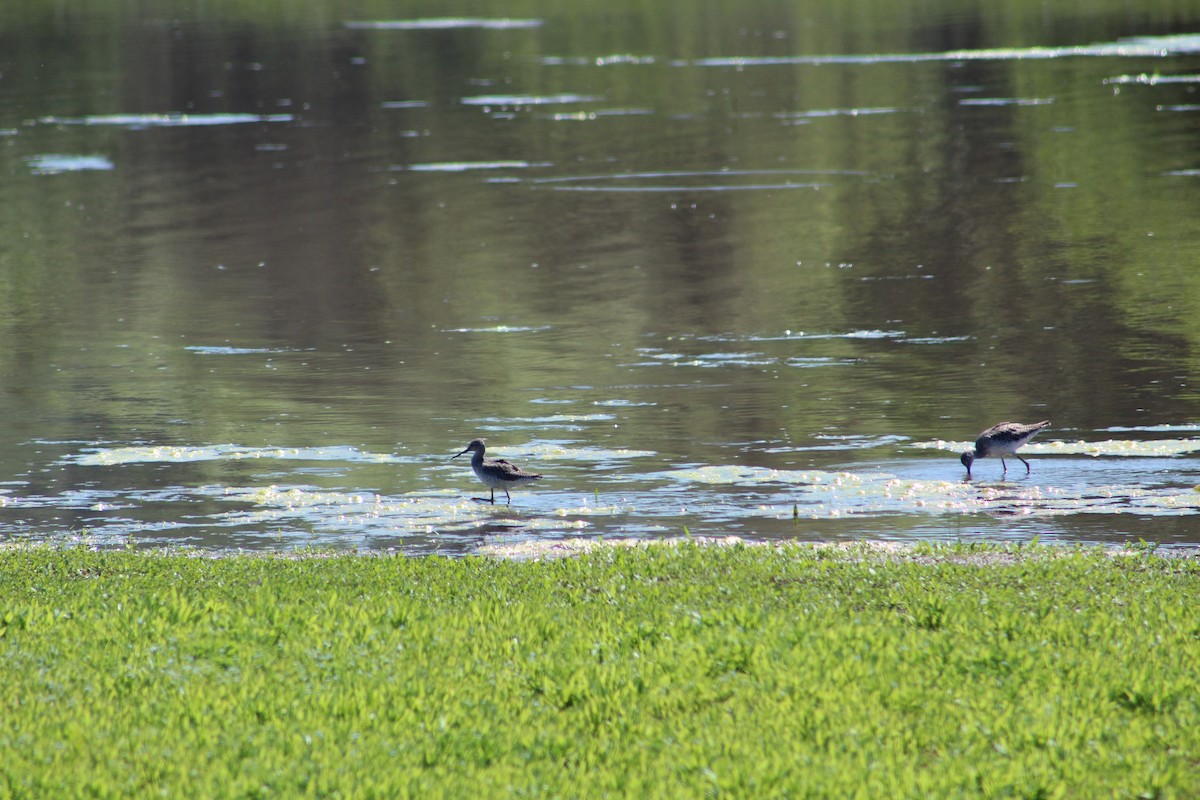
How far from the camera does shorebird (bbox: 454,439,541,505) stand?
1712 cm

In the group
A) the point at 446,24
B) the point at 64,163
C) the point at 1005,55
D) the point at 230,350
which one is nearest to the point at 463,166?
the point at 64,163

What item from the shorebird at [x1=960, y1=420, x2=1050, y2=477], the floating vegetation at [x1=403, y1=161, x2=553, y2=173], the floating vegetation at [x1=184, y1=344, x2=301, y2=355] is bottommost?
the shorebird at [x1=960, y1=420, x2=1050, y2=477]

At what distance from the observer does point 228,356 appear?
84.0 ft

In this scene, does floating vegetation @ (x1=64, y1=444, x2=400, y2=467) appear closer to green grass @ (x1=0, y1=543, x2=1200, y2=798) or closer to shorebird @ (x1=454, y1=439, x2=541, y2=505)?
shorebird @ (x1=454, y1=439, x2=541, y2=505)

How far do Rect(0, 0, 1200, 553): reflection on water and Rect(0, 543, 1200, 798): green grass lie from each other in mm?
2765

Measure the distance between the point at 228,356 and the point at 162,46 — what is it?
68830 mm

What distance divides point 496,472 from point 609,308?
11.8 m

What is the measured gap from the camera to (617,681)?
34.0 feet

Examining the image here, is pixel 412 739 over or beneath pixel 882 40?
beneath

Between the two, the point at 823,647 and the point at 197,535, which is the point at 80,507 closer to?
the point at 197,535

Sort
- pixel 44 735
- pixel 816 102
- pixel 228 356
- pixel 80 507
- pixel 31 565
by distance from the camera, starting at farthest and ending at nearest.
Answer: pixel 816 102, pixel 228 356, pixel 80 507, pixel 31 565, pixel 44 735

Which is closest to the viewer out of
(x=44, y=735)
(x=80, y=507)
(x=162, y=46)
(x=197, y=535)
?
(x=44, y=735)

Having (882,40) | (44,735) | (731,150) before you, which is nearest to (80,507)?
(44,735)

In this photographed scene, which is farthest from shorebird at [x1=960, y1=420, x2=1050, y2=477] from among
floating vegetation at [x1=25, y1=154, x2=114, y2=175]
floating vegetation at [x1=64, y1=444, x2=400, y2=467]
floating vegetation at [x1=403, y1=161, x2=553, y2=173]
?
floating vegetation at [x1=25, y1=154, x2=114, y2=175]
